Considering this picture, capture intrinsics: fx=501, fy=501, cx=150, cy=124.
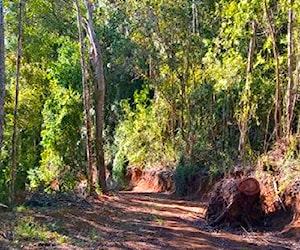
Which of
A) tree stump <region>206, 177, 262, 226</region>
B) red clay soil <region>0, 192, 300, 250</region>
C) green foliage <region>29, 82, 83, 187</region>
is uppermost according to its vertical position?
green foliage <region>29, 82, 83, 187</region>

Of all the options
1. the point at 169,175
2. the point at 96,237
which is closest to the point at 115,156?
the point at 169,175

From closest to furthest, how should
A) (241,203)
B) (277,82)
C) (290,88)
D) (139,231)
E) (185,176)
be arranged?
1. (139,231)
2. (241,203)
3. (290,88)
4. (277,82)
5. (185,176)

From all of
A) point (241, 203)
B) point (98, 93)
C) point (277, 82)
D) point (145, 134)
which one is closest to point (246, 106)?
point (277, 82)

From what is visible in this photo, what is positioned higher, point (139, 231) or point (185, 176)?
point (185, 176)

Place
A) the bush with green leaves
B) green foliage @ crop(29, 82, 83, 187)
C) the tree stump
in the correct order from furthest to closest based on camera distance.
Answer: the bush with green leaves
green foliage @ crop(29, 82, 83, 187)
the tree stump

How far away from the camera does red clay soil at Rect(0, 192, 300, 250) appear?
25.2 feet

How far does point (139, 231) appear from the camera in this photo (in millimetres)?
8969

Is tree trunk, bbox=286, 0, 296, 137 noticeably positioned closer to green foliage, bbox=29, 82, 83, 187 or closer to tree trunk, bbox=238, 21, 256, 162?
tree trunk, bbox=238, 21, 256, 162

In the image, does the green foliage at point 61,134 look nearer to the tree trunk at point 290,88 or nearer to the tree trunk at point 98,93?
the tree trunk at point 98,93

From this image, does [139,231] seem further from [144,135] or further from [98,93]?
[144,135]

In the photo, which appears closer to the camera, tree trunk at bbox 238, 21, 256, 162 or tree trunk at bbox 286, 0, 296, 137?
tree trunk at bbox 286, 0, 296, 137

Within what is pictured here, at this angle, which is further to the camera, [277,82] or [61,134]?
[61,134]

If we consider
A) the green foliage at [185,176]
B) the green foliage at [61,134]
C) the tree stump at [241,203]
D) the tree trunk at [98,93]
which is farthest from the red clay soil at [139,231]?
the green foliage at [61,134]

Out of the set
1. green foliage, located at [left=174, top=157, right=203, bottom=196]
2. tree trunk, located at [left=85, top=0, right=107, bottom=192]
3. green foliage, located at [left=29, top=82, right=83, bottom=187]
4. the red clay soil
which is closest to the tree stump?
the red clay soil
